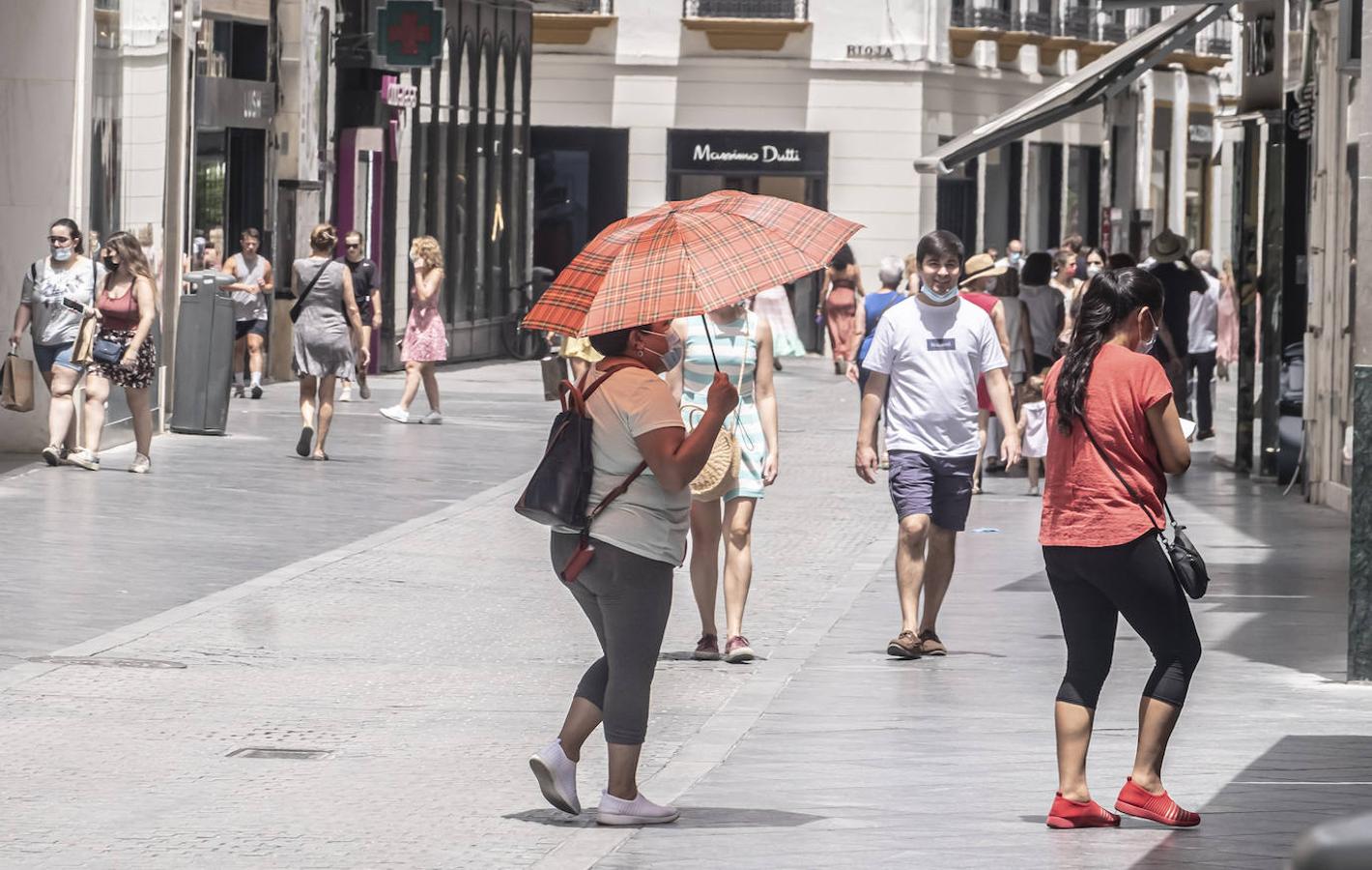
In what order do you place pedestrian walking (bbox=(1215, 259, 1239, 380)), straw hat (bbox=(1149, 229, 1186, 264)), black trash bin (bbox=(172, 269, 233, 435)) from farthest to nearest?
pedestrian walking (bbox=(1215, 259, 1239, 380))
straw hat (bbox=(1149, 229, 1186, 264))
black trash bin (bbox=(172, 269, 233, 435))

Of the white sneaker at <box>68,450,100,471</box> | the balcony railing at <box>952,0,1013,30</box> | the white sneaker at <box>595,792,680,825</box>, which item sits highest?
the balcony railing at <box>952,0,1013,30</box>

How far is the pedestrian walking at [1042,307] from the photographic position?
65.9 feet

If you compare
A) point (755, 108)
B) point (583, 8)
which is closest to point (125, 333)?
point (583, 8)

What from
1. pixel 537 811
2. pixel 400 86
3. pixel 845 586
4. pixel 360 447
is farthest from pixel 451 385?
pixel 537 811

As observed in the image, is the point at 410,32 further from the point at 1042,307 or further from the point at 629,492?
the point at 629,492

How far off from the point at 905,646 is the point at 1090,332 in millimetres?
3368

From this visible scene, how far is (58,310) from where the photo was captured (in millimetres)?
17453

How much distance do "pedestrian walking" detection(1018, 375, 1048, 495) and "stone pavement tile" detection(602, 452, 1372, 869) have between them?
526 centimetres

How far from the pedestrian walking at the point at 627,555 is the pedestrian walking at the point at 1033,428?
11.4 metres

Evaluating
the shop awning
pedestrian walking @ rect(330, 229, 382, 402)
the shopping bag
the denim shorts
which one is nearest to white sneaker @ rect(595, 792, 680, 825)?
the shopping bag

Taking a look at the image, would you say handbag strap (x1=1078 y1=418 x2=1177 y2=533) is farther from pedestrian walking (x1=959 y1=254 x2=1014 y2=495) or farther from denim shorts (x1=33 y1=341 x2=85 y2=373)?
denim shorts (x1=33 y1=341 x2=85 y2=373)

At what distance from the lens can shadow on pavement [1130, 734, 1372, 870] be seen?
21.9 feet

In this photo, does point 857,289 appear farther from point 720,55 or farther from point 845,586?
point 845,586

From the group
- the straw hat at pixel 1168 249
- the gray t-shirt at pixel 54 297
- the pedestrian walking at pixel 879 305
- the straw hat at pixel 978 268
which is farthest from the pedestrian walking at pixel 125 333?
the straw hat at pixel 1168 249
